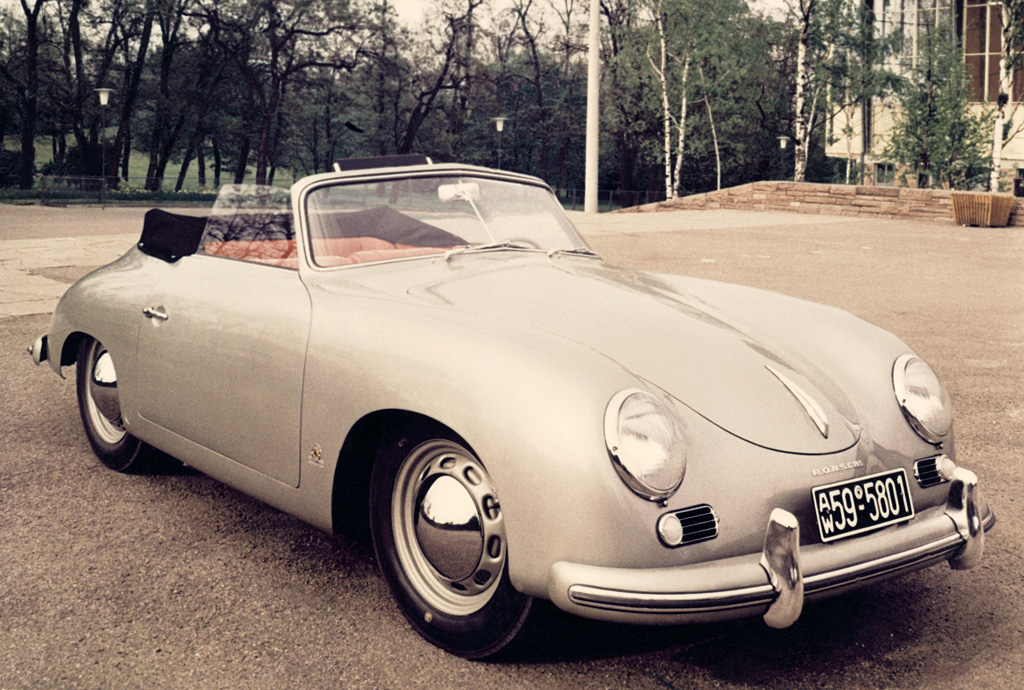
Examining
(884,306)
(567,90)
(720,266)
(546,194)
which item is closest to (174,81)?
(567,90)

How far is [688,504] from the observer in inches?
97.9

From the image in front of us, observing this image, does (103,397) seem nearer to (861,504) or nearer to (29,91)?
(861,504)

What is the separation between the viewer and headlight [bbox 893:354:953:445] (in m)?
3.04

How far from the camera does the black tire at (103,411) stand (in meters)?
4.36

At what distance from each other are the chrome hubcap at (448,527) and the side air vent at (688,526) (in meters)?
0.46

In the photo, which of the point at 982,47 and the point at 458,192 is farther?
the point at 982,47

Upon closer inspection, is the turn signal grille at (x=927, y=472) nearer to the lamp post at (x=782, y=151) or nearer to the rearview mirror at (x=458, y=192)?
the rearview mirror at (x=458, y=192)

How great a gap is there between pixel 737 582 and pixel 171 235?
2.81 meters

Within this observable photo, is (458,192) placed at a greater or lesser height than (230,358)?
greater

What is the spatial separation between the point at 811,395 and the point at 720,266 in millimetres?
10987

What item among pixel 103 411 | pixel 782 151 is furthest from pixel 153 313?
pixel 782 151

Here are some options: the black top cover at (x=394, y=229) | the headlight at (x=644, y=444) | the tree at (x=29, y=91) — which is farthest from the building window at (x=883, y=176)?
the headlight at (x=644, y=444)

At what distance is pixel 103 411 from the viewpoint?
175 inches

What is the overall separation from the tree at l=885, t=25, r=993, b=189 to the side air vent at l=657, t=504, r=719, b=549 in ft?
93.0
